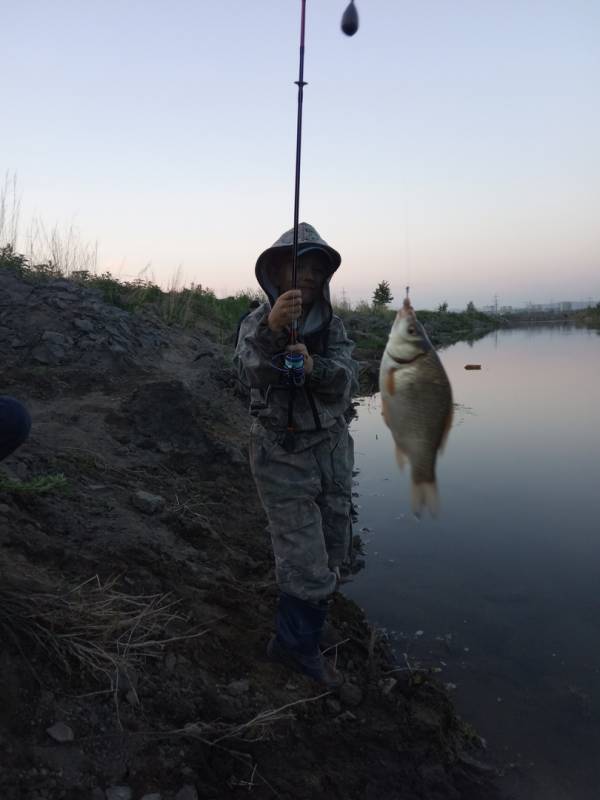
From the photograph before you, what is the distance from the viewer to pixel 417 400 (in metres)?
2.47

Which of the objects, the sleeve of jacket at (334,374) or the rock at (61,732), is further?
the sleeve of jacket at (334,374)

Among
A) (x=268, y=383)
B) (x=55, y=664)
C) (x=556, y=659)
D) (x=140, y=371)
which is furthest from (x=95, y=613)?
(x=140, y=371)

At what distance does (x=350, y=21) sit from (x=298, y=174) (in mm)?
801

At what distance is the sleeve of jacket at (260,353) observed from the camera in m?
3.29

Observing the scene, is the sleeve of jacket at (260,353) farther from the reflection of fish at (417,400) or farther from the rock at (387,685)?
the rock at (387,685)

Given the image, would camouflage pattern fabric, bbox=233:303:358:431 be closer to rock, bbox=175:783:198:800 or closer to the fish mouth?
the fish mouth

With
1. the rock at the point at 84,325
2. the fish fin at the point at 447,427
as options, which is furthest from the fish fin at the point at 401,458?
the rock at the point at 84,325

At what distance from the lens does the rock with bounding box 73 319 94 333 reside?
8359 mm

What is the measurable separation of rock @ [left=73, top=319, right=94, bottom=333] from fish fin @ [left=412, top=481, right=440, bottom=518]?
Result: 688 cm

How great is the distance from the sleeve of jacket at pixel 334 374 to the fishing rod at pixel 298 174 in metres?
0.16

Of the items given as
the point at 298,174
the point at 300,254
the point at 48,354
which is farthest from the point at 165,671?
the point at 48,354

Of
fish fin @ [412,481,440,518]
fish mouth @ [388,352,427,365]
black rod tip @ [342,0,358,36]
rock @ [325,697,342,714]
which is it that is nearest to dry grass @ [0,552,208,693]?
rock @ [325,697,342,714]

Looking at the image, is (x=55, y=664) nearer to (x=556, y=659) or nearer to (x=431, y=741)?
(x=431, y=741)

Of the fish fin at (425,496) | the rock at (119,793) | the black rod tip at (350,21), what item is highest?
the black rod tip at (350,21)
